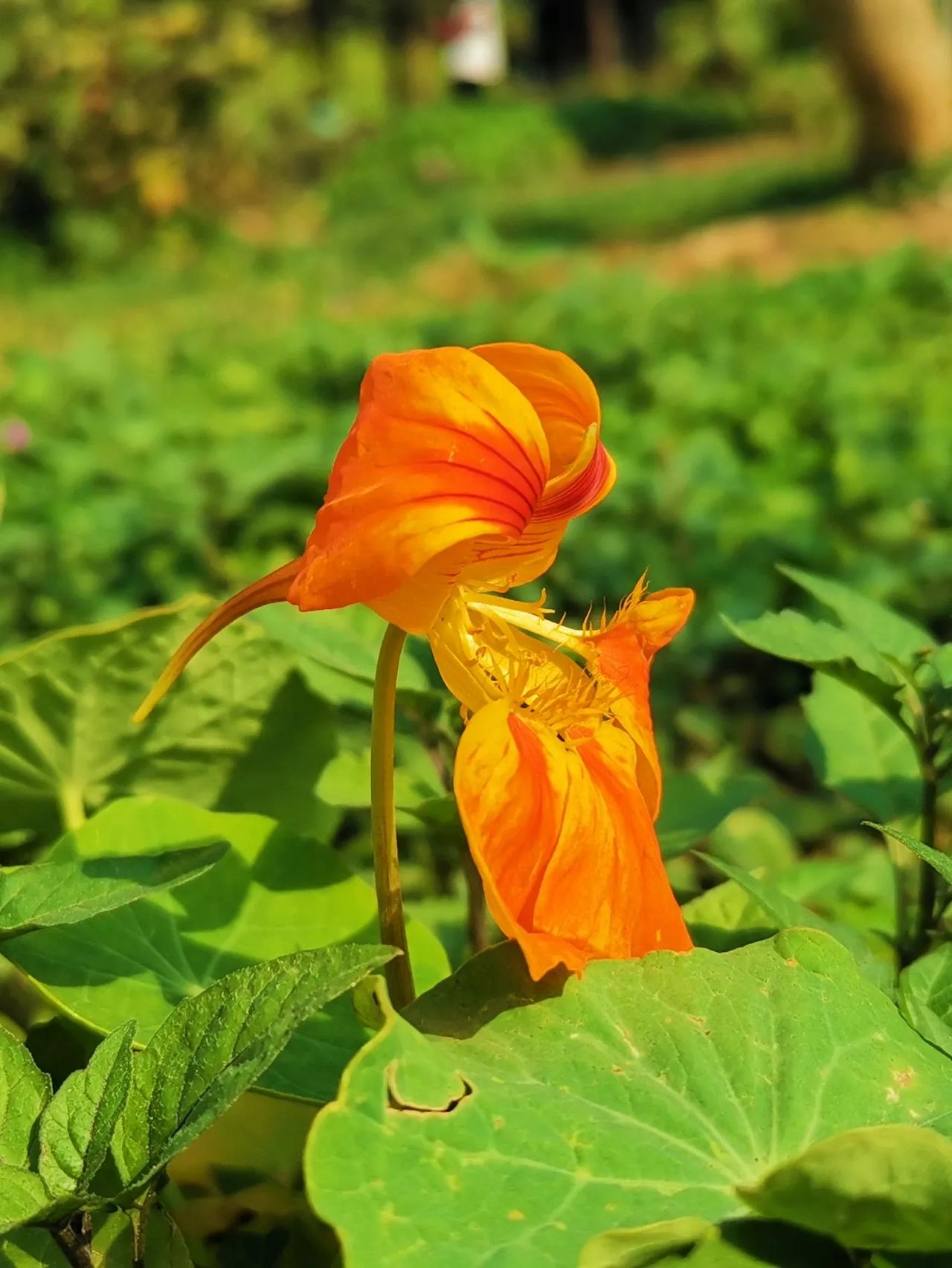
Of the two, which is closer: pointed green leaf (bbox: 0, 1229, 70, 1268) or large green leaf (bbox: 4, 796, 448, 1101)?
pointed green leaf (bbox: 0, 1229, 70, 1268)

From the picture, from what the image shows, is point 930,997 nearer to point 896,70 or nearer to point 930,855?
point 930,855

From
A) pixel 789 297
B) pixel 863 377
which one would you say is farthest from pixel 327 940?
pixel 789 297

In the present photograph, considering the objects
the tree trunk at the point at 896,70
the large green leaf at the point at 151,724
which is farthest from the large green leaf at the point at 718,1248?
the tree trunk at the point at 896,70

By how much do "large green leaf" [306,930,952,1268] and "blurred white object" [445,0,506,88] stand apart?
2002cm

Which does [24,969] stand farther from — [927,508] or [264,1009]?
[927,508]

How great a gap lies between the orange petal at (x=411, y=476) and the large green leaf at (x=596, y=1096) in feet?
0.54

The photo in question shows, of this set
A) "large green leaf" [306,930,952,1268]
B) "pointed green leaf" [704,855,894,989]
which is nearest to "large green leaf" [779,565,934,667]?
"pointed green leaf" [704,855,894,989]

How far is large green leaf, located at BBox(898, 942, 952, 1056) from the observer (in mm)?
588

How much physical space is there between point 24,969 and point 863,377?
7.30 ft

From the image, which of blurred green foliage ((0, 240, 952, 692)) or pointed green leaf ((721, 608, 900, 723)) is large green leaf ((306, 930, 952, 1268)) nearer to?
pointed green leaf ((721, 608, 900, 723))

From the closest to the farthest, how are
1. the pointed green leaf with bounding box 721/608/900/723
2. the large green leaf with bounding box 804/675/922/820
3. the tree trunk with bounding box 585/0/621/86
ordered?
the pointed green leaf with bounding box 721/608/900/723
the large green leaf with bounding box 804/675/922/820
the tree trunk with bounding box 585/0/621/86

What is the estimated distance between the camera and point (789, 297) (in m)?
3.63

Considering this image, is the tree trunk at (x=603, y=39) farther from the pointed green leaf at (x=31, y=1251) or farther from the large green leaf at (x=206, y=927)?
the pointed green leaf at (x=31, y=1251)

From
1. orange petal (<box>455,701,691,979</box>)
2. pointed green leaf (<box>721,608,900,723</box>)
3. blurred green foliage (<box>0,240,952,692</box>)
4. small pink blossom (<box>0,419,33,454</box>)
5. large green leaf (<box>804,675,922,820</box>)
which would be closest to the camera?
orange petal (<box>455,701,691,979</box>)
